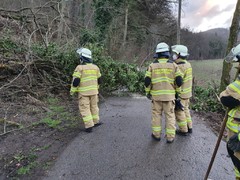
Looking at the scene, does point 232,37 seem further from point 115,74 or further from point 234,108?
point 234,108

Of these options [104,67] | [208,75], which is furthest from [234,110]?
[208,75]

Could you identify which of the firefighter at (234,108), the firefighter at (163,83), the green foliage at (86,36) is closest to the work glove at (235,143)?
the firefighter at (234,108)

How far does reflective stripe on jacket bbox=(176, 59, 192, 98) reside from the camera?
4441mm

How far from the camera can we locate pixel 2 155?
3623mm

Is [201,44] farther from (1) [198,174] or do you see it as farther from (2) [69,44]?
(1) [198,174]

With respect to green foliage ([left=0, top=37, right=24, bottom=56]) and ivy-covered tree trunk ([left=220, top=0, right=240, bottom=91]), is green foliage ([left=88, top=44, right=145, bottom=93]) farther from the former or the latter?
ivy-covered tree trunk ([left=220, top=0, right=240, bottom=91])

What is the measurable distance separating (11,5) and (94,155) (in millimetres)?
13706

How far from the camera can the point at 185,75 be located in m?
4.49

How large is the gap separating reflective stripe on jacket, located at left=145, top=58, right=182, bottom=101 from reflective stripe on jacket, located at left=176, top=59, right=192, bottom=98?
46 cm

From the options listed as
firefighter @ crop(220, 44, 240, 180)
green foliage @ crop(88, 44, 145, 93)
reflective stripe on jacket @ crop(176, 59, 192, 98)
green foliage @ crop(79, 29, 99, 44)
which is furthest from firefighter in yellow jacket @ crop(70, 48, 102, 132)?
green foliage @ crop(79, 29, 99, 44)

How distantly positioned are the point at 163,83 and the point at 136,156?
4.96 ft

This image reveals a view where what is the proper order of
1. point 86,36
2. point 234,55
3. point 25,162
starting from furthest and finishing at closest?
point 86,36
point 25,162
point 234,55

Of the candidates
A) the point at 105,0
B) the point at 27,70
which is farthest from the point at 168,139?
the point at 105,0

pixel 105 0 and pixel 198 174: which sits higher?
pixel 105 0
